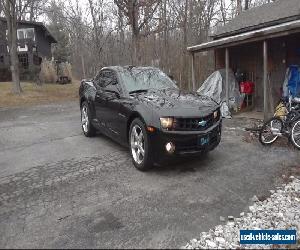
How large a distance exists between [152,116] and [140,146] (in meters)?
0.64

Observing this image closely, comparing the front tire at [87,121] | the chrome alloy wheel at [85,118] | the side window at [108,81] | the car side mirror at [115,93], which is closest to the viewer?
the car side mirror at [115,93]

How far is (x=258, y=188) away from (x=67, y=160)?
3.47m

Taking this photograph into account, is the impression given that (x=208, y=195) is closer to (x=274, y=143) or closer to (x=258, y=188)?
(x=258, y=188)

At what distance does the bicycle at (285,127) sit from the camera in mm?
6348

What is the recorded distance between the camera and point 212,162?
18.4ft

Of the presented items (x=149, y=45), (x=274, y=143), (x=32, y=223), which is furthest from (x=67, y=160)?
(x=149, y=45)

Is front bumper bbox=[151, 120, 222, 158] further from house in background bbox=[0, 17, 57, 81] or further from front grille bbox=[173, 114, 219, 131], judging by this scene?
house in background bbox=[0, 17, 57, 81]

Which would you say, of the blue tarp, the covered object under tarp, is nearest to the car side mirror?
the covered object under tarp

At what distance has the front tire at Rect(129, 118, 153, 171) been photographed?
5.00m

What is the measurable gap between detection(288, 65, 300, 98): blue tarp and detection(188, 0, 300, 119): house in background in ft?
1.27

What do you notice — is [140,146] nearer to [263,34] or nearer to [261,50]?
[263,34]

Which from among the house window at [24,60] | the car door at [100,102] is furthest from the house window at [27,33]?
the car door at [100,102]

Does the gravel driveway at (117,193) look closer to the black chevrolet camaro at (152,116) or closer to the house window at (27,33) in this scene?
the black chevrolet camaro at (152,116)

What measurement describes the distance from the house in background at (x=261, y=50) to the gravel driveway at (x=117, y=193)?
4252mm
